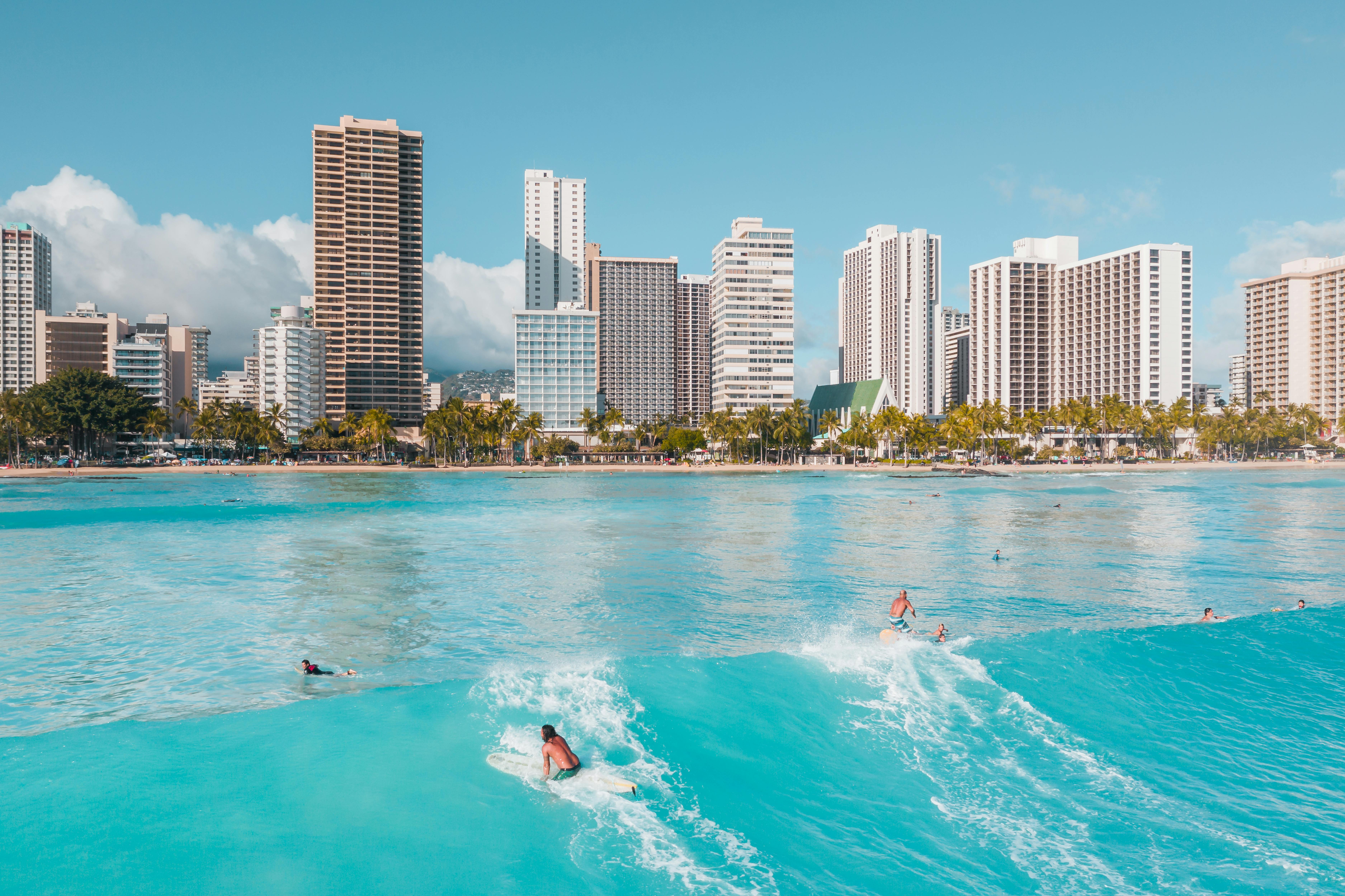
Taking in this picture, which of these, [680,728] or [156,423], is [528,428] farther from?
[680,728]

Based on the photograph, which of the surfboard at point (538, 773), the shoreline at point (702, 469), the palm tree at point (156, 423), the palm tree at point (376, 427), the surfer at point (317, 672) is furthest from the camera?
the palm tree at point (376, 427)

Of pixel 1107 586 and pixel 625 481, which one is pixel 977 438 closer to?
pixel 625 481

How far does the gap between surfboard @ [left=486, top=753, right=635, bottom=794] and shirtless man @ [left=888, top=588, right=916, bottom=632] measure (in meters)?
12.4

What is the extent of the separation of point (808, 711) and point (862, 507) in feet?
193

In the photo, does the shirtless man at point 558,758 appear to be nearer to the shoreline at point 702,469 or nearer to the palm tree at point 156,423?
the shoreline at point 702,469

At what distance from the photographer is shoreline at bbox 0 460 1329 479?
474 feet

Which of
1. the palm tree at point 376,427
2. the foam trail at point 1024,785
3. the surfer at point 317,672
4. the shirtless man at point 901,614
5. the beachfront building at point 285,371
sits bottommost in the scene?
the foam trail at point 1024,785

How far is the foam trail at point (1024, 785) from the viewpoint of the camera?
41.7 ft

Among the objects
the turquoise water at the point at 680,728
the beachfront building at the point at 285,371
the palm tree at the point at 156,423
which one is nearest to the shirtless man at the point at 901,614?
the turquoise water at the point at 680,728

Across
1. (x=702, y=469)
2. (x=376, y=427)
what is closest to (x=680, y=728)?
(x=702, y=469)

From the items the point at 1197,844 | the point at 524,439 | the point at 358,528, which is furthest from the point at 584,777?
the point at 524,439

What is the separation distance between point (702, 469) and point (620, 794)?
499 feet

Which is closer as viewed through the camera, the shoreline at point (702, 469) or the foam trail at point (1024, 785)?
the foam trail at point (1024, 785)

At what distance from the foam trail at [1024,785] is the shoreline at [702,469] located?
395 ft
